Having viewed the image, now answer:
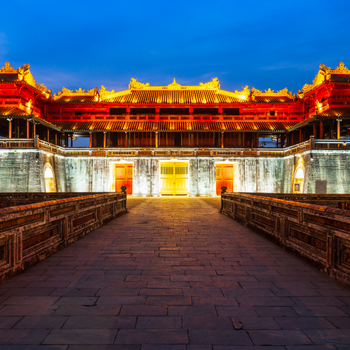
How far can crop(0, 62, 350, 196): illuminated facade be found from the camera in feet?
58.9

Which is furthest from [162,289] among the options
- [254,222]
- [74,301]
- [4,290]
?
[254,222]

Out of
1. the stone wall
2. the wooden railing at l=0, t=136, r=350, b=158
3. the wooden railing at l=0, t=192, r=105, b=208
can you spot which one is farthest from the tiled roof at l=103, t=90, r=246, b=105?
the wooden railing at l=0, t=192, r=105, b=208

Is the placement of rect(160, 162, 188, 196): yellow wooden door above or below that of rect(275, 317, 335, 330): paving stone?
above

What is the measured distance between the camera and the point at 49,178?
19.8m

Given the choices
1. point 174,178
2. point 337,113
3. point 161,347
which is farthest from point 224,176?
point 161,347

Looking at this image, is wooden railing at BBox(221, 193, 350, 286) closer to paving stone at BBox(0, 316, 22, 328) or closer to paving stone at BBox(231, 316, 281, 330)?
paving stone at BBox(231, 316, 281, 330)

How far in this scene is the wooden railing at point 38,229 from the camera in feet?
11.6

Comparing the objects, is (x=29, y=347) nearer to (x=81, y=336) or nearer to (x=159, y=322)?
(x=81, y=336)

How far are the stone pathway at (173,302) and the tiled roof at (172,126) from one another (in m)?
18.0

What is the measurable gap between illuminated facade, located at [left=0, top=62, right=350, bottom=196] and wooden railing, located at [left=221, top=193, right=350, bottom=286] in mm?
13647

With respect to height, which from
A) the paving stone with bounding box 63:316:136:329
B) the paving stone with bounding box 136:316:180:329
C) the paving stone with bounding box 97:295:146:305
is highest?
the paving stone with bounding box 136:316:180:329

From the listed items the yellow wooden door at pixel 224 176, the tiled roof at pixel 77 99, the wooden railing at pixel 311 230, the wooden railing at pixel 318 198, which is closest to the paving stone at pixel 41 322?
the wooden railing at pixel 311 230

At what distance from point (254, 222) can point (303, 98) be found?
20301mm

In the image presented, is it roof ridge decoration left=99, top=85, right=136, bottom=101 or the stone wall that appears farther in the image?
roof ridge decoration left=99, top=85, right=136, bottom=101
